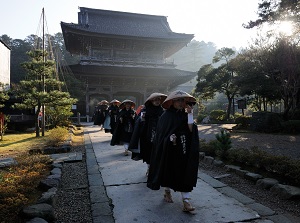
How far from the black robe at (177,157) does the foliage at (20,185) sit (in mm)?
1987

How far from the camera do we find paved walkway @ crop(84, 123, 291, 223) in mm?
3629

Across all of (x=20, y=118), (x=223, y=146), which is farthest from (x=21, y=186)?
(x=20, y=118)

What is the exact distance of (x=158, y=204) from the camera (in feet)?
13.5

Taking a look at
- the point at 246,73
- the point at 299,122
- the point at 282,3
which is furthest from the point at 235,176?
the point at 246,73

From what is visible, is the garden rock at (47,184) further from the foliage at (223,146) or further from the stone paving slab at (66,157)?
the foliage at (223,146)

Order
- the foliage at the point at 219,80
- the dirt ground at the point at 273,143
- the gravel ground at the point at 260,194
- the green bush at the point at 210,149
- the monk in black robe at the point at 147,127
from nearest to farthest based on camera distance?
the gravel ground at the point at 260,194 → the monk in black robe at the point at 147,127 → the green bush at the point at 210,149 → the dirt ground at the point at 273,143 → the foliage at the point at 219,80

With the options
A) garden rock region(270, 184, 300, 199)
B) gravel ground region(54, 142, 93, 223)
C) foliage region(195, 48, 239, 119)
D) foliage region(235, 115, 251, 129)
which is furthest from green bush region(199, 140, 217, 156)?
foliage region(195, 48, 239, 119)

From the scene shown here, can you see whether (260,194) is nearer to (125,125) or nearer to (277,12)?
(125,125)

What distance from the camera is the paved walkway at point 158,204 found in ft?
11.9

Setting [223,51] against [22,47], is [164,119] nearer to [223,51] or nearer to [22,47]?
[223,51]

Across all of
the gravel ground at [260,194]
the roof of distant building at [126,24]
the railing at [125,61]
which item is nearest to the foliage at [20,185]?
the gravel ground at [260,194]

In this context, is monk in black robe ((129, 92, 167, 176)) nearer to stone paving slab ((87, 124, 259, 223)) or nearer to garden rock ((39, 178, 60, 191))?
stone paving slab ((87, 124, 259, 223))

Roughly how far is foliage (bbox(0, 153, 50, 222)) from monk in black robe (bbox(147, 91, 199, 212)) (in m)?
1.98

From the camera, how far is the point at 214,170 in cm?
664
